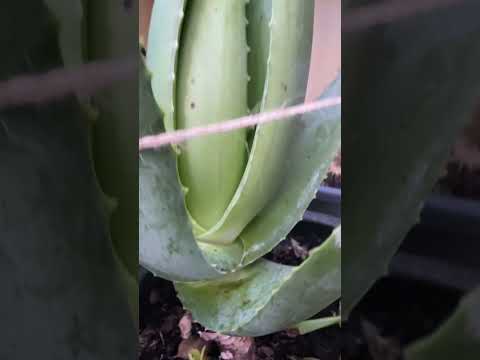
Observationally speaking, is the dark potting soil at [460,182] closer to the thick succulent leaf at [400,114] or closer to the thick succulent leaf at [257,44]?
the thick succulent leaf at [400,114]

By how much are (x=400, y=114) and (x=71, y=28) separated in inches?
7.0

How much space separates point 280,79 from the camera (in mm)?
329

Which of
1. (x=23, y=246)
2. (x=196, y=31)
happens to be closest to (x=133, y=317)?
(x=23, y=246)

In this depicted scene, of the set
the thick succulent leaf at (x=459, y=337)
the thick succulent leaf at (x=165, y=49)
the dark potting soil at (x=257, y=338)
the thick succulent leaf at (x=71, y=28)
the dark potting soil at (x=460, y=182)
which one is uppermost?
the thick succulent leaf at (x=71, y=28)

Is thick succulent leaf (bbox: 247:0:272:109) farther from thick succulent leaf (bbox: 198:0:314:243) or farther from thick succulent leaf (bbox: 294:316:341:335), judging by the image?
thick succulent leaf (bbox: 294:316:341:335)

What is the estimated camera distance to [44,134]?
0.26m

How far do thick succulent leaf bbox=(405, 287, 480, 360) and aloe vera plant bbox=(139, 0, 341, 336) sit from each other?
0.07m

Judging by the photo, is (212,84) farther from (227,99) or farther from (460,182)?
(460,182)

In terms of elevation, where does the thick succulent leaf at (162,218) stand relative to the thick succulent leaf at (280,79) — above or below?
below

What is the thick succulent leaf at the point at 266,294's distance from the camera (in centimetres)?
34

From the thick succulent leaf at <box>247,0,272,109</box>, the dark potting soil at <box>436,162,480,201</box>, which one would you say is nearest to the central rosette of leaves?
the thick succulent leaf at <box>247,0,272,109</box>

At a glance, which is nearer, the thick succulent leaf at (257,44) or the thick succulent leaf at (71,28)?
the thick succulent leaf at (71,28)

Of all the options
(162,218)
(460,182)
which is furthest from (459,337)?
(162,218)

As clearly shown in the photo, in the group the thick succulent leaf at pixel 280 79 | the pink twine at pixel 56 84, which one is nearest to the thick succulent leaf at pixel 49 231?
the pink twine at pixel 56 84
